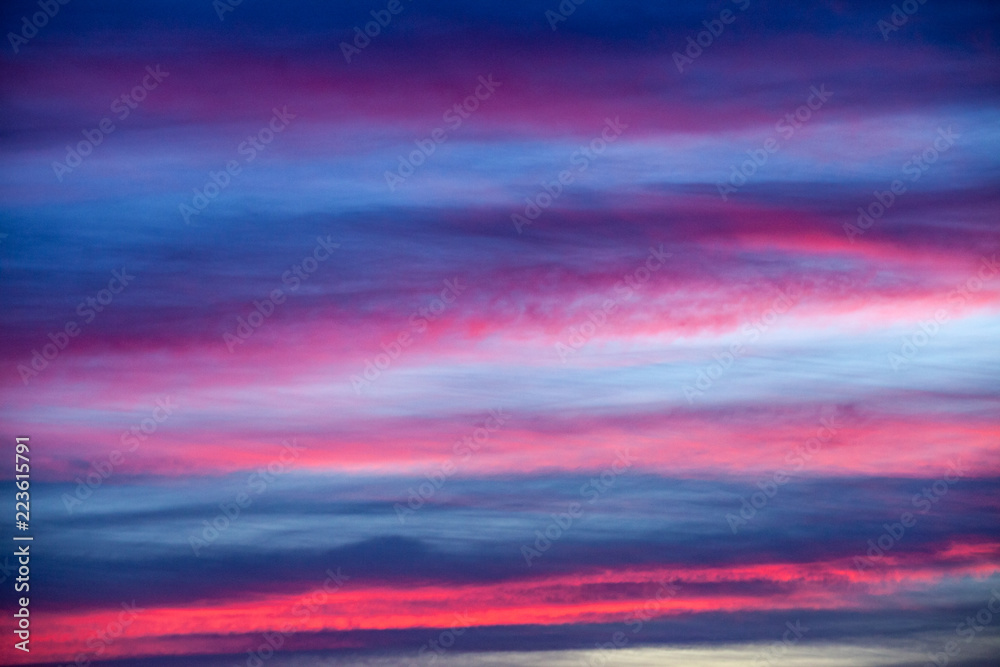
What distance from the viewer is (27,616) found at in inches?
464

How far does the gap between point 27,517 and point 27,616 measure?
210 cm

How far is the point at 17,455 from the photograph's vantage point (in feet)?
38.7

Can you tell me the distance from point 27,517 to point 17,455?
126 cm

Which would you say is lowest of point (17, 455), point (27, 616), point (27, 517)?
point (27, 616)

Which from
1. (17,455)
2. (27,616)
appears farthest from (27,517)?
(27,616)

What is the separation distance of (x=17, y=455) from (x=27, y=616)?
3163mm

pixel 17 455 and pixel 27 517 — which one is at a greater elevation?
pixel 17 455

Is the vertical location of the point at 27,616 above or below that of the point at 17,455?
below

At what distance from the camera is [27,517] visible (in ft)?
37.5

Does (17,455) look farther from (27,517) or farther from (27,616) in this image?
(27,616)
